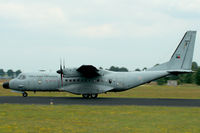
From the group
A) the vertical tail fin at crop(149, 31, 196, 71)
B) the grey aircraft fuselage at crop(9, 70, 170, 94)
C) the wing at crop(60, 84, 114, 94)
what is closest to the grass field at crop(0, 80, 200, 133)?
the wing at crop(60, 84, 114, 94)

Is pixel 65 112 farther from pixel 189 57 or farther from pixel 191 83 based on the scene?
pixel 191 83

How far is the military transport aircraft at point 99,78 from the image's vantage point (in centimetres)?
3002

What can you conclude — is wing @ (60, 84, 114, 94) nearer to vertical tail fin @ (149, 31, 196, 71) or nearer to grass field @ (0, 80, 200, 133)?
vertical tail fin @ (149, 31, 196, 71)

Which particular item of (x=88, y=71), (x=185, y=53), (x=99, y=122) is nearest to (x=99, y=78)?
(x=88, y=71)

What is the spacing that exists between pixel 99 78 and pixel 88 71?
1618 millimetres

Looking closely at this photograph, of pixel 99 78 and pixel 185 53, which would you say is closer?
pixel 185 53

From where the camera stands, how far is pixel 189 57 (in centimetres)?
3011

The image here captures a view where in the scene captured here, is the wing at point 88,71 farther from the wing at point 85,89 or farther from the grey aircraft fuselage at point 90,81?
the wing at point 85,89

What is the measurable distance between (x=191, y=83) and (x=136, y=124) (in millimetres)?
86492

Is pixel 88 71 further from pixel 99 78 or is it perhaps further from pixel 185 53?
pixel 185 53

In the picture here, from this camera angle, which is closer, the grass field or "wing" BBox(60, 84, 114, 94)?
the grass field

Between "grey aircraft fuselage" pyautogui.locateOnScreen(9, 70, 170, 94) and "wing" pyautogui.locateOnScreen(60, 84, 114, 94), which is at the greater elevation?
"grey aircraft fuselage" pyautogui.locateOnScreen(9, 70, 170, 94)

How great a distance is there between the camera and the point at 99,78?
30.7 meters

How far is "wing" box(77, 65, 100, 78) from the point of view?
1130 inches
